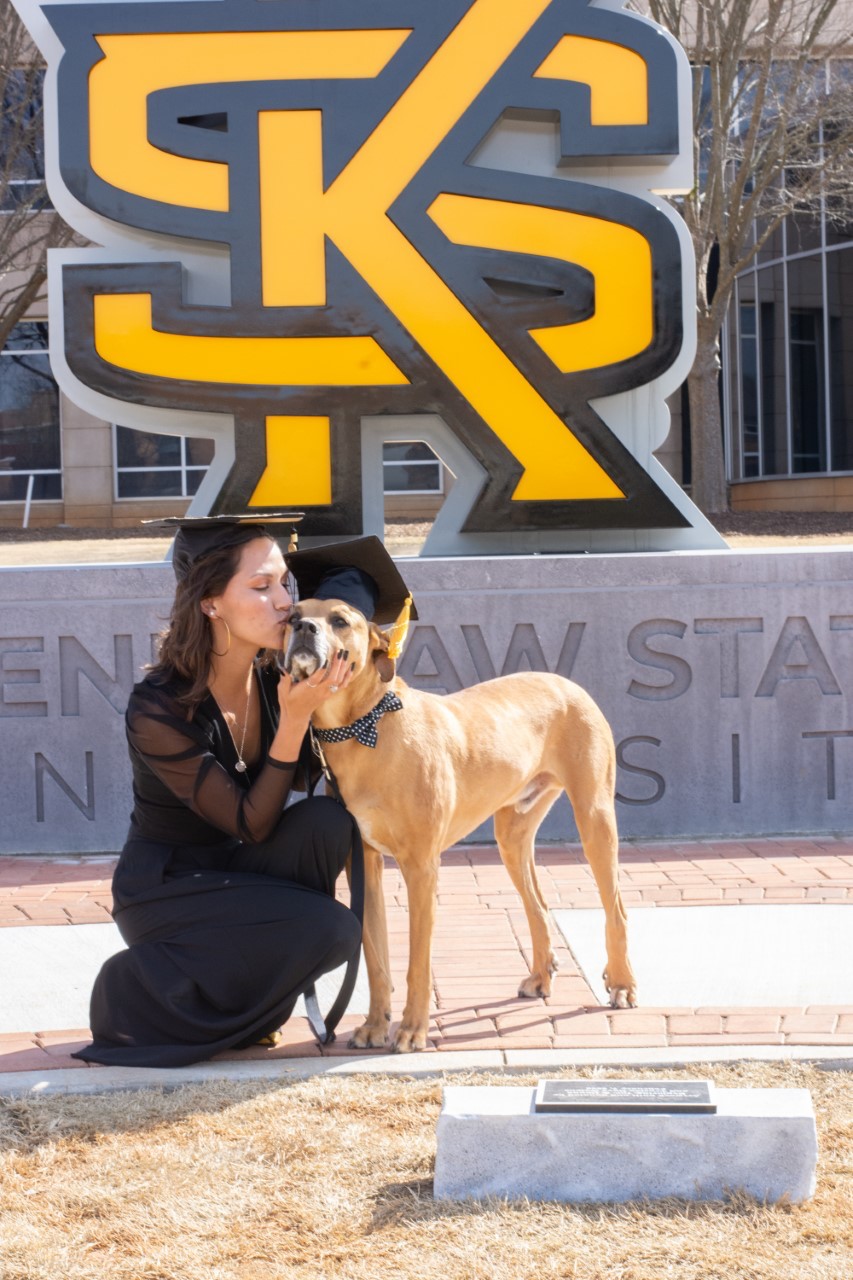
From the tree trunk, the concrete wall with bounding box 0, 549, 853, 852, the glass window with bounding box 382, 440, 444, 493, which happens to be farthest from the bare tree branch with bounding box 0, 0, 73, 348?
the concrete wall with bounding box 0, 549, 853, 852

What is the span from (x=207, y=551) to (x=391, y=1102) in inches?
69.1

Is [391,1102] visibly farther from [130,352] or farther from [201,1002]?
[130,352]

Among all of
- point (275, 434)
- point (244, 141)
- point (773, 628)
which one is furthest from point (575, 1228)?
point (244, 141)

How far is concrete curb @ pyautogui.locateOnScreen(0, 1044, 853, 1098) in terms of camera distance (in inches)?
172

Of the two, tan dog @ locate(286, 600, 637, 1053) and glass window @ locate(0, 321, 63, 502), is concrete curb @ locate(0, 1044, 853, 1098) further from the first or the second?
glass window @ locate(0, 321, 63, 502)

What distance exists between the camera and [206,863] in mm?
4719

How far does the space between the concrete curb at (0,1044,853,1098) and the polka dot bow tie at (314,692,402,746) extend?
3.28 feet

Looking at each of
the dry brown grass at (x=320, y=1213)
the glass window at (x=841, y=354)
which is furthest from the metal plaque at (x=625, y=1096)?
the glass window at (x=841, y=354)

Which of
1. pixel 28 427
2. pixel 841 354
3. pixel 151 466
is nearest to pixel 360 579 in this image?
Result: pixel 841 354

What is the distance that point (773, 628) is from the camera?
27.1 feet

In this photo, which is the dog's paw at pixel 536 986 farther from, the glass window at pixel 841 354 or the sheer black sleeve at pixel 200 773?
the glass window at pixel 841 354

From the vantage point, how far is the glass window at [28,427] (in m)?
27.0

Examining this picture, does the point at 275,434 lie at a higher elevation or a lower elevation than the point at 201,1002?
higher

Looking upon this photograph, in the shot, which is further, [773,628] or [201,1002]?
[773,628]
